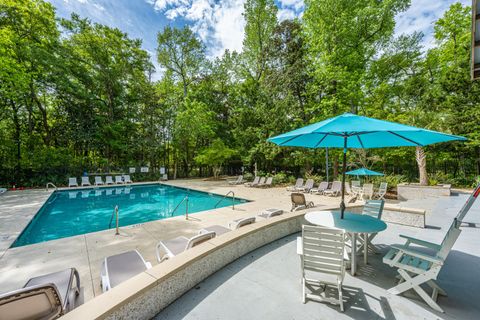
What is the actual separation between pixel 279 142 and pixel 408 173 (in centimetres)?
1623

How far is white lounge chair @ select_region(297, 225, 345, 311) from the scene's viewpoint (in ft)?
7.59

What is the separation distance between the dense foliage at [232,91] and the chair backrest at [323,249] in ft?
36.3

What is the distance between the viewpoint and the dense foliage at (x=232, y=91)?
13.2 meters

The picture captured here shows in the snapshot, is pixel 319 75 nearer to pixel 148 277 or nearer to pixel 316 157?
pixel 316 157

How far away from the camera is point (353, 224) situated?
3109mm

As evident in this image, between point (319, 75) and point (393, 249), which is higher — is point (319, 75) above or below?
above

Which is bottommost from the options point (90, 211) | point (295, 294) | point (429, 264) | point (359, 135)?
point (90, 211)

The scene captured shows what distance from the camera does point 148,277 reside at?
2.17 metres

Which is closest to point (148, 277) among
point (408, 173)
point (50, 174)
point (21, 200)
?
point (21, 200)

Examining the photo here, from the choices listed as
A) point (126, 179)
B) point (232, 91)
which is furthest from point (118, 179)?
point (232, 91)

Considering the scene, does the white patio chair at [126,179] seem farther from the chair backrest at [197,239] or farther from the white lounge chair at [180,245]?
the chair backrest at [197,239]

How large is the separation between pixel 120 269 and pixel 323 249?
2.65 m

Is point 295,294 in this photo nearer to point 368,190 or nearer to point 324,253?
point 324,253

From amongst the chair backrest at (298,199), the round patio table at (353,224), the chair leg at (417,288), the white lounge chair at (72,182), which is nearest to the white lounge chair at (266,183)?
the chair backrest at (298,199)
